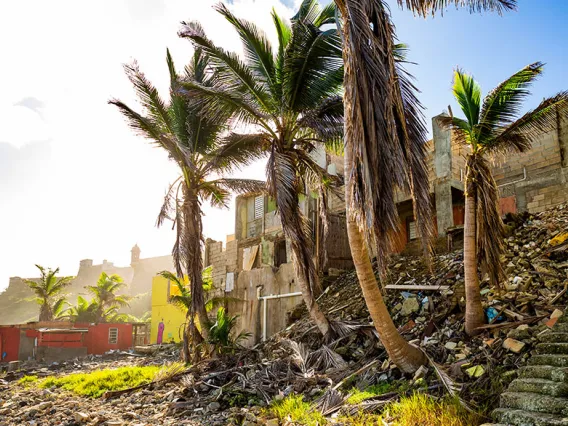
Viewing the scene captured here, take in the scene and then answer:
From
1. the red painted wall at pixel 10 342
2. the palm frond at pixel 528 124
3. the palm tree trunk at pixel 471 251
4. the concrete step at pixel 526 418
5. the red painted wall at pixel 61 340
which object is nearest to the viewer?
the concrete step at pixel 526 418

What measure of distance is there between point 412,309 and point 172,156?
7.99 meters

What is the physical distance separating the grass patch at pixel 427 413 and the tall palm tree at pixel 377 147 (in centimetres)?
137

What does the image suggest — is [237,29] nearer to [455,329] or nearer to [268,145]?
[268,145]

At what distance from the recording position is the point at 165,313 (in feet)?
92.5

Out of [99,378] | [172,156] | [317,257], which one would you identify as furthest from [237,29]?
[99,378]

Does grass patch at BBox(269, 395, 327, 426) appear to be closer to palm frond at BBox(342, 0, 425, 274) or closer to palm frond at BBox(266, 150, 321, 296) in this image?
palm frond at BBox(342, 0, 425, 274)

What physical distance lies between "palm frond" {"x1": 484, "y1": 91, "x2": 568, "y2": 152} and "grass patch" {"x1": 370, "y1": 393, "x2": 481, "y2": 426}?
4.36 m

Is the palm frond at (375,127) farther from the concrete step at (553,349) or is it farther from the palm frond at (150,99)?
the palm frond at (150,99)

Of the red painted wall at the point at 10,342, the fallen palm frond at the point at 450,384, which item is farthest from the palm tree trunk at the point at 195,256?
the red painted wall at the point at 10,342

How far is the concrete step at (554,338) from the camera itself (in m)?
5.78

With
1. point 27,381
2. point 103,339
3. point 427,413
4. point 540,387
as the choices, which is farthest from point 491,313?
point 103,339

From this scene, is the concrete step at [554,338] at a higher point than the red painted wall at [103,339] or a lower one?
higher

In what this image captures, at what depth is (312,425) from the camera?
644 centimetres

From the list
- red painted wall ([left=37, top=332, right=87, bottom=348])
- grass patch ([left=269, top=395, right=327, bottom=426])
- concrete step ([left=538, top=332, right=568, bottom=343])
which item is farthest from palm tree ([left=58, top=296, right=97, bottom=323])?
concrete step ([left=538, top=332, right=568, bottom=343])
